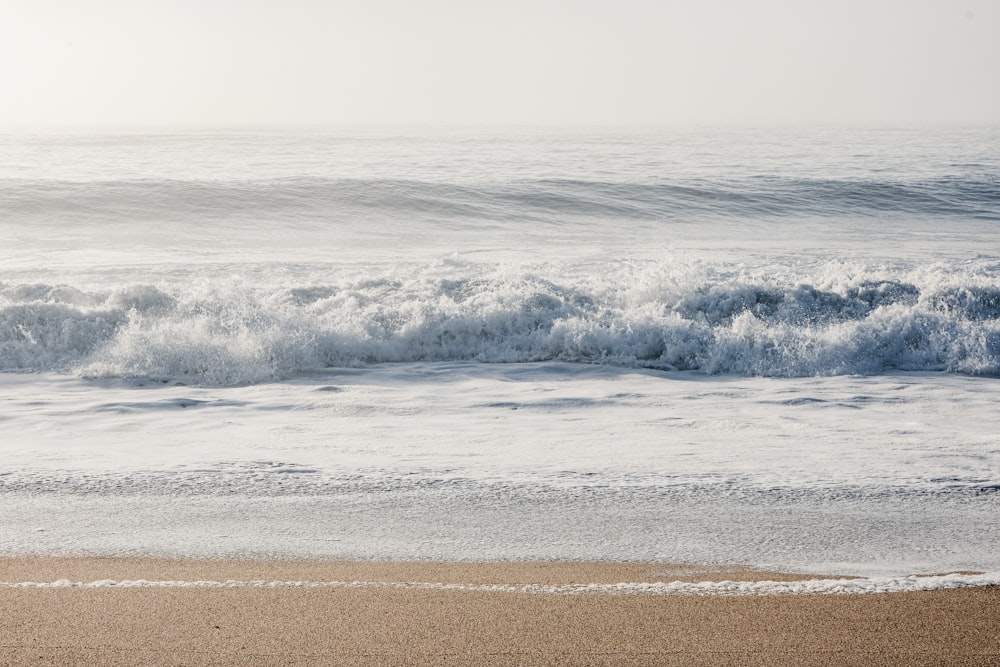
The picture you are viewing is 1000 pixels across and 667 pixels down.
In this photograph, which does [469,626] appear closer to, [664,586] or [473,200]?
[664,586]

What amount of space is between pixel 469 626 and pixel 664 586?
86cm

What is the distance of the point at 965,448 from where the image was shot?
574cm

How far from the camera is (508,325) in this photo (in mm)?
9820

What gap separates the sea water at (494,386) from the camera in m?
4.28

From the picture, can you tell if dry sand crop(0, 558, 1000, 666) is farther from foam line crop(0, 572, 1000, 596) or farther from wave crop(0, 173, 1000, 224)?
wave crop(0, 173, 1000, 224)

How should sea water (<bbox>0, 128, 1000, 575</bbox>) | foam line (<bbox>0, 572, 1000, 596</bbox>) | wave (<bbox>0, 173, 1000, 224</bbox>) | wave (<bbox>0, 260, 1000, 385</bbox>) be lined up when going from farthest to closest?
wave (<bbox>0, 173, 1000, 224</bbox>)
wave (<bbox>0, 260, 1000, 385</bbox>)
sea water (<bbox>0, 128, 1000, 575</bbox>)
foam line (<bbox>0, 572, 1000, 596</bbox>)

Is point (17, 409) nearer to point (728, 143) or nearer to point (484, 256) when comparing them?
point (484, 256)

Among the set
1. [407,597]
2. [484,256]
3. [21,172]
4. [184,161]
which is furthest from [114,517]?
[184,161]

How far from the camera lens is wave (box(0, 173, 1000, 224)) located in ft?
67.9

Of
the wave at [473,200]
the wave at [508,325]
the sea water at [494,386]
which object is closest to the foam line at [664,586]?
the sea water at [494,386]

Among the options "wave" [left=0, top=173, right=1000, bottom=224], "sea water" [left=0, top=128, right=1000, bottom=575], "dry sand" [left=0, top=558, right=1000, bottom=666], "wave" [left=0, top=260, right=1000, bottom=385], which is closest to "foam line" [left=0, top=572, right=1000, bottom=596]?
"dry sand" [left=0, top=558, right=1000, bottom=666]

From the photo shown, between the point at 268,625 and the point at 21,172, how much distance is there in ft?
85.6

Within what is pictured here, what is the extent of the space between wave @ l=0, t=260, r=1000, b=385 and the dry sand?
5094mm


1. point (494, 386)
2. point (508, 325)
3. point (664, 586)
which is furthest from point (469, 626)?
point (508, 325)
